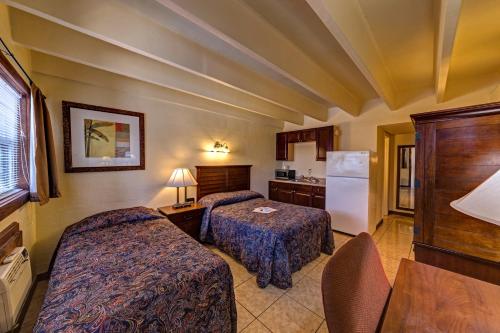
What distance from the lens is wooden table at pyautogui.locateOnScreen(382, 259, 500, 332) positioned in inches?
30.7

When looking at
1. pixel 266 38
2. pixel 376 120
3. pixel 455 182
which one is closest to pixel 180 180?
pixel 266 38

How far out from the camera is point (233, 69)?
7.61ft

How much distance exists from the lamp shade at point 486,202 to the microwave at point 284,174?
404 cm

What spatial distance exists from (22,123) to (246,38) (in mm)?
2204

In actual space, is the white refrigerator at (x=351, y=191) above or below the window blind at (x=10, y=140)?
below

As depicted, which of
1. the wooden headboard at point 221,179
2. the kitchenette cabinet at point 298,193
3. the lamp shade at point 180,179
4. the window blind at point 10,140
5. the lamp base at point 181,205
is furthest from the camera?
the kitchenette cabinet at point 298,193

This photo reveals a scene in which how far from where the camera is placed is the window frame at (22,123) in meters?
1.36

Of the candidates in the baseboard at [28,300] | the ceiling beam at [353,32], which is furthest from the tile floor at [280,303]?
the ceiling beam at [353,32]

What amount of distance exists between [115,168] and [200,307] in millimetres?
2193

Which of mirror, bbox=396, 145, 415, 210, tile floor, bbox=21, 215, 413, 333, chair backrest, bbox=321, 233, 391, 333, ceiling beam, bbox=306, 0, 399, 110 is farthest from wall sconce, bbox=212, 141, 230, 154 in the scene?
mirror, bbox=396, 145, 415, 210

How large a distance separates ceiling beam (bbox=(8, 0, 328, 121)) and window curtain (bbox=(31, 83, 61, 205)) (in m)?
0.99

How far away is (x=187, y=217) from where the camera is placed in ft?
9.61

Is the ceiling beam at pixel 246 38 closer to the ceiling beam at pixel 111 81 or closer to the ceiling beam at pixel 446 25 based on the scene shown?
the ceiling beam at pixel 446 25

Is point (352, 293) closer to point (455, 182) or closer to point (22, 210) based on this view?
point (455, 182)
